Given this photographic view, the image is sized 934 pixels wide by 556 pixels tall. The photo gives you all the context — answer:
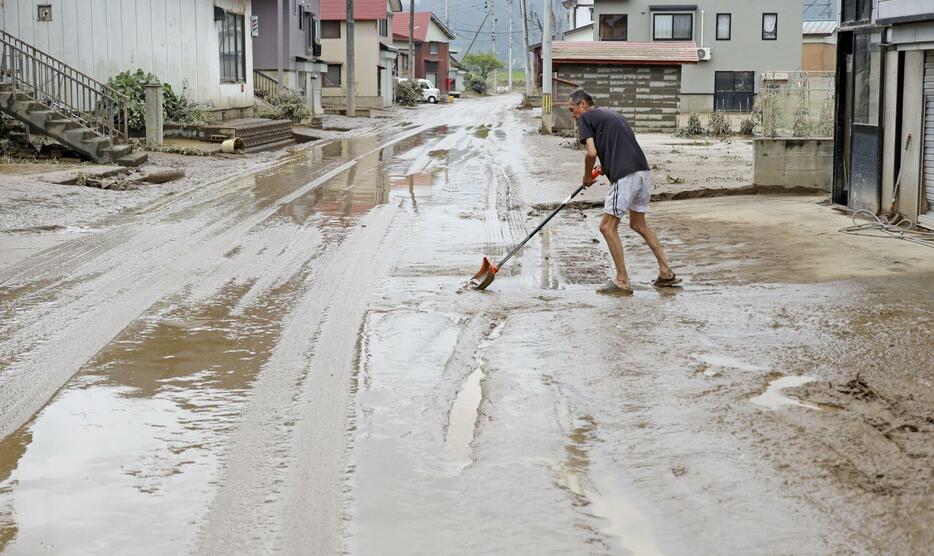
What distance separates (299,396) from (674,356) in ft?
7.73

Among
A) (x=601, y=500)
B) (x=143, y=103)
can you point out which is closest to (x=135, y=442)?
(x=601, y=500)

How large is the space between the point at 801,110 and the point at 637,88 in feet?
69.5

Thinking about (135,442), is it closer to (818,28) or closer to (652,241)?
(652,241)

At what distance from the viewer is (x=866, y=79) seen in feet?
44.5

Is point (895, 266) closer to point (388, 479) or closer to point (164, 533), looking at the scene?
point (388, 479)

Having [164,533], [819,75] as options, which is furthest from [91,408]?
[819,75]

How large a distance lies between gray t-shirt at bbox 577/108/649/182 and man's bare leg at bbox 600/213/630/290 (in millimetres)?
366

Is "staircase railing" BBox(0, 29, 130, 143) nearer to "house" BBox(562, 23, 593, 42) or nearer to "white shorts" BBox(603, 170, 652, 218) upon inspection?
"white shorts" BBox(603, 170, 652, 218)

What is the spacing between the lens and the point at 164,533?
14.5ft

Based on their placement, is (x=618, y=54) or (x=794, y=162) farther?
(x=618, y=54)

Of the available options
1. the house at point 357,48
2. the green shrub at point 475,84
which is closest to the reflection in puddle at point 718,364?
the house at point 357,48

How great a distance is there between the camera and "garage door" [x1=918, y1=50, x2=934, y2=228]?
40.5 ft

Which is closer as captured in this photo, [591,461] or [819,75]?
[591,461]

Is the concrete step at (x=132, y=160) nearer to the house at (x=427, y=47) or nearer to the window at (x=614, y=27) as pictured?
the window at (x=614, y=27)
